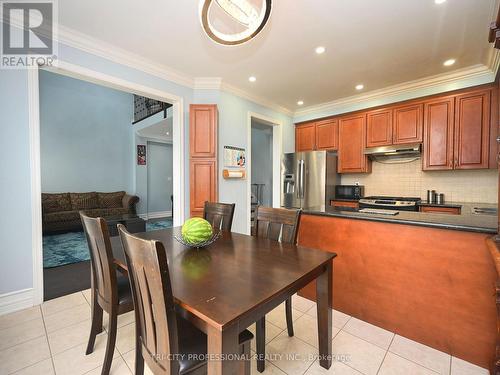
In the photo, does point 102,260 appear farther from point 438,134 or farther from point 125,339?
point 438,134

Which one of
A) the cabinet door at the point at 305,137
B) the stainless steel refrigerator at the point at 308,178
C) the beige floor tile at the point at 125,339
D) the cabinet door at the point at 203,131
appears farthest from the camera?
the cabinet door at the point at 305,137

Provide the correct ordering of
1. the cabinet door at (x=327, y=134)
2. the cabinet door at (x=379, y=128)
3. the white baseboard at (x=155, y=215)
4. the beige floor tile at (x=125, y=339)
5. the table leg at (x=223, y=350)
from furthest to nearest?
the white baseboard at (x=155, y=215) < the cabinet door at (x=327, y=134) < the cabinet door at (x=379, y=128) < the beige floor tile at (x=125, y=339) < the table leg at (x=223, y=350)

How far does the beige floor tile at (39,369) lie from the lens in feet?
4.56

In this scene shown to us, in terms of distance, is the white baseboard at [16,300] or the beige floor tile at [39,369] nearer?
the beige floor tile at [39,369]

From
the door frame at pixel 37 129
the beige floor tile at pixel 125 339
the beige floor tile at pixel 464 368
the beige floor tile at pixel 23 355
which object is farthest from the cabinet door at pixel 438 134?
the beige floor tile at pixel 23 355

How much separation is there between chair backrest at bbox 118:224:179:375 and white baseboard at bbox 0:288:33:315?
196 cm

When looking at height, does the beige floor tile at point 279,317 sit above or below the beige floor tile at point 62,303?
below

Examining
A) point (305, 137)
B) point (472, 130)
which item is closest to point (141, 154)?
point (305, 137)

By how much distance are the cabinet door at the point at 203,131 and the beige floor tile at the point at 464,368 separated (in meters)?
2.99

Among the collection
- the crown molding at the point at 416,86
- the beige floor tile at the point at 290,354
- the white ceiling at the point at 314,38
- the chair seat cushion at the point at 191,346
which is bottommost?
the beige floor tile at the point at 290,354

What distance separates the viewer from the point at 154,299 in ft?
2.81

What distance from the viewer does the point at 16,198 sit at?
208 centimetres

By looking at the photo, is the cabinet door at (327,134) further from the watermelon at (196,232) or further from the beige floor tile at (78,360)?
the beige floor tile at (78,360)

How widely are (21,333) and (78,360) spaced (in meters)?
0.69
